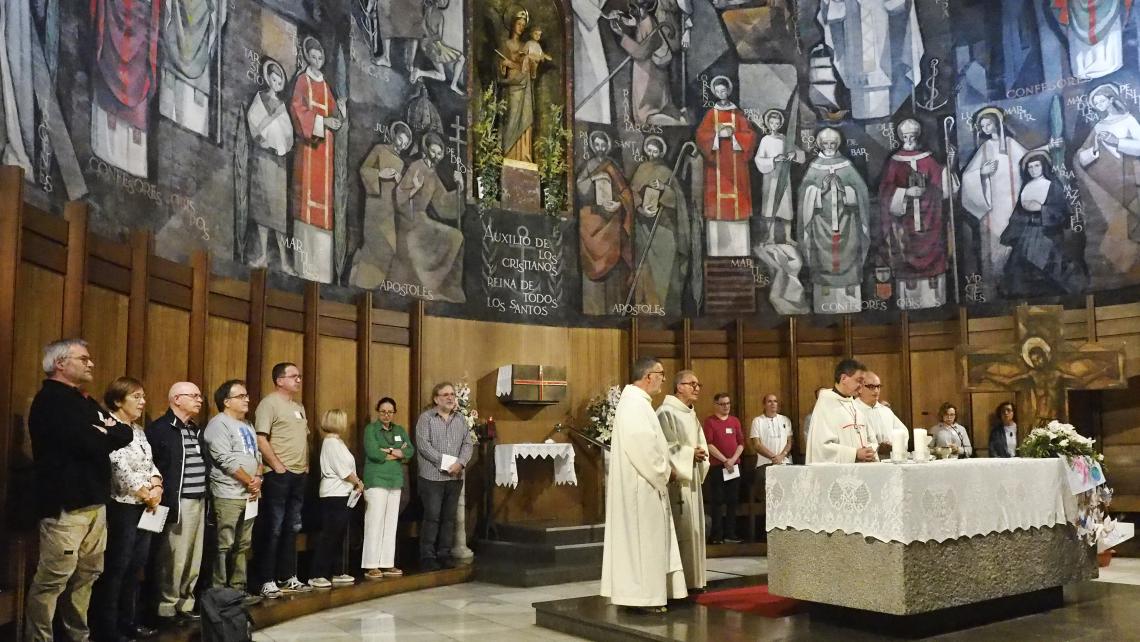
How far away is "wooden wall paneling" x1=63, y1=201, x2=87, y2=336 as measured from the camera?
567 centimetres

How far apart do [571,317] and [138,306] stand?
631 cm

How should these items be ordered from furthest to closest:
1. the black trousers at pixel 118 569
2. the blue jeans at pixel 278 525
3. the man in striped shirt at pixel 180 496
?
the blue jeans at pixel 278 525, the man in striped shirt at pixel 180 496, the black trousers at pixel 118 569

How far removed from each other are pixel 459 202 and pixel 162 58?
4.38 metres

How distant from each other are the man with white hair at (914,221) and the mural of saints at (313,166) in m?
7.29

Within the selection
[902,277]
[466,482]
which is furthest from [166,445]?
[902,277]

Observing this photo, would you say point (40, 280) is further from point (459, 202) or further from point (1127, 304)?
point (1127, 304)

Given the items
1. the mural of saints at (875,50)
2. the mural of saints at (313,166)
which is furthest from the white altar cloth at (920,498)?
the mural of saints at (875,50)

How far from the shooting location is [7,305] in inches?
194

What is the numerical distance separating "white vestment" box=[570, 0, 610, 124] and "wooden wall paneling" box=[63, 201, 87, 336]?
780cm

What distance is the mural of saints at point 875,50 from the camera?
12.6 meters

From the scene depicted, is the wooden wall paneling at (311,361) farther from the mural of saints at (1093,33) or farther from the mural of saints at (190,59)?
the mural of saints at (1093,33)

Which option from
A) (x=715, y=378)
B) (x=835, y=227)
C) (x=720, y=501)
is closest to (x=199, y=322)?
(x=720, y=501)

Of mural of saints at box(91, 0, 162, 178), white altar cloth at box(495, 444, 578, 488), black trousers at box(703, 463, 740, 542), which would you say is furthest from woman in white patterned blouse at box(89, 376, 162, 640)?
black trousers at box(703, 463, 740, 542)

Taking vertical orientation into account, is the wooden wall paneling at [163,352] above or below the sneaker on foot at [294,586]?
above
